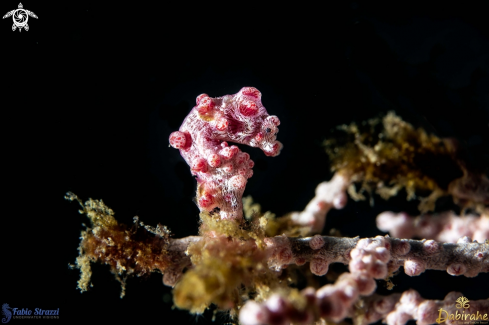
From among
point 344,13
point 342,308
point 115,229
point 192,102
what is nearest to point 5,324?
point 115,229

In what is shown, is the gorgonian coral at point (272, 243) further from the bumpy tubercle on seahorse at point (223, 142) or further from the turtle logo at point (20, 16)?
the turtle logo at point (20, 16)

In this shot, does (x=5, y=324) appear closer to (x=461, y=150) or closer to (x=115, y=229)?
(x=115, y=229)

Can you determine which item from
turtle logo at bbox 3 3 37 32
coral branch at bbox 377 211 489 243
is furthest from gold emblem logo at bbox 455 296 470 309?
turtle logo at bbox 3 3 37 32

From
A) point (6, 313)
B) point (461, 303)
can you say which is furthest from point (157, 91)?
point (461, 303)

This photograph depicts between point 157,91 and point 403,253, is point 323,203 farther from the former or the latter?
point 157,91

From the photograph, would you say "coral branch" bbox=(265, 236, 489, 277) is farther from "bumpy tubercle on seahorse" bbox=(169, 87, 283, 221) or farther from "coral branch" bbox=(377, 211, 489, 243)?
"coral branch" bbox=(377, 211, 489, 243)
